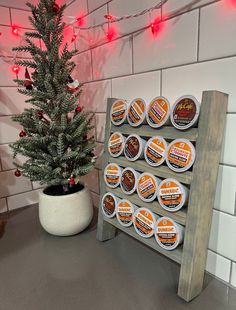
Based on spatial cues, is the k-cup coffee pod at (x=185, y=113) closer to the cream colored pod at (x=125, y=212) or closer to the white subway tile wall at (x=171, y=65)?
the white subway tile wall at (x=171, y=65)

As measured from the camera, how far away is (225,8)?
478 mm

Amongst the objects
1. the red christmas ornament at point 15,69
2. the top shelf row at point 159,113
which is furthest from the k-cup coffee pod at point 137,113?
the red christmas ornament at point 15,69

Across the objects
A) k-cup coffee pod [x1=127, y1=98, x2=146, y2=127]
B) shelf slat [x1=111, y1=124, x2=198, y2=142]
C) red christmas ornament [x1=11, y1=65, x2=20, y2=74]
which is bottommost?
shelf slat [x1=111, y1=124, x2=198, y2=142]

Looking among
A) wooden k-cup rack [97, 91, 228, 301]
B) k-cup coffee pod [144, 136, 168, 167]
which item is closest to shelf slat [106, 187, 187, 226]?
wooden k-cup rack [97, 91, 228, 301]

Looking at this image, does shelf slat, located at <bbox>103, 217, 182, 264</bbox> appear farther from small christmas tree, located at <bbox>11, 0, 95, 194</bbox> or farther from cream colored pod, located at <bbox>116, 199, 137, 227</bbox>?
small christmas tree, located at <bbox>11, 0, 95, 194</bbox>

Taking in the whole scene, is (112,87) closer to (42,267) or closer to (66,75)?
(66,75)

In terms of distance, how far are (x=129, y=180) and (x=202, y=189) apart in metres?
0.20

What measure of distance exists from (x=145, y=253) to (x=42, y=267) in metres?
0.29

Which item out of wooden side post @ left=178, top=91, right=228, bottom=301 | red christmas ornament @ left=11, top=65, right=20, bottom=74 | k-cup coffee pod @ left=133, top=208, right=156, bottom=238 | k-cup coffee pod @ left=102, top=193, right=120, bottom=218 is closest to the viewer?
wooden side post @ left=178, top=91, right=228, bottom=301

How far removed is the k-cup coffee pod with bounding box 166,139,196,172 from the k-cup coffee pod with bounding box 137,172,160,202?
6 centimetres

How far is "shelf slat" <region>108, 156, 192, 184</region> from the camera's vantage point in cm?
50

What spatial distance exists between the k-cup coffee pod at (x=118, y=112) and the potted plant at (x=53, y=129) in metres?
0.11

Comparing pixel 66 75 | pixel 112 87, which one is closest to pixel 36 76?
pixel 66 75

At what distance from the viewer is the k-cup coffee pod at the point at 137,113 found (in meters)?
0.59
